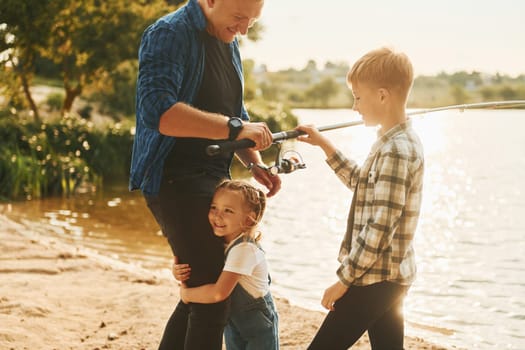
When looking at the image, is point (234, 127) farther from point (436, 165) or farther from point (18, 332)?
point (436, 165)

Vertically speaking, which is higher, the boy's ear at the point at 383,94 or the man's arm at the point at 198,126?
the boy's ear at the point at 383,94

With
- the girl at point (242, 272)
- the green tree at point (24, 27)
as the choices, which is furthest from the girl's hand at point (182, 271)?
the green tree at point (24, 27)

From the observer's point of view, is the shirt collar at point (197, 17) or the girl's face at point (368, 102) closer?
the girl's face at point (368, 102)

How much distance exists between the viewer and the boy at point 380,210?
2.48 meters

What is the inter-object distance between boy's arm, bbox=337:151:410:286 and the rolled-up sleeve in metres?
0.79

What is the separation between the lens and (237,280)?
2818mm

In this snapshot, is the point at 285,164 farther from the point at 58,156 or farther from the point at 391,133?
the point at 58,156

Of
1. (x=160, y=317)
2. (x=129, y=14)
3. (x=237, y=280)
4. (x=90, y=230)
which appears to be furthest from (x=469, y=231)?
(x=129, y=14)

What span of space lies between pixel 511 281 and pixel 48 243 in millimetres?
4837

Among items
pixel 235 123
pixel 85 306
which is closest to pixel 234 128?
pixel 235 123

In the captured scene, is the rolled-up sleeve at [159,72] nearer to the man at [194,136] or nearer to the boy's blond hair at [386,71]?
the man at [194,136]

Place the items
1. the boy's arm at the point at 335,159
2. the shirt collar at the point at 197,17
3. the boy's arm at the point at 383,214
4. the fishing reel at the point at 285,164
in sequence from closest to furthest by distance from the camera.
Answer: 1. the boy's arm at the point at 383,214
2. the shirt collar at the point at 197,17
3. the boy's arm at the point at 335,159
4. the fishing reel at the point at 285,164

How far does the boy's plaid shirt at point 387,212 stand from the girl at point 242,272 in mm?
433

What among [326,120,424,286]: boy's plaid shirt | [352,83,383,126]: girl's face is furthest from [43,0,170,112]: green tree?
[326,120,424,286]: boy's plaid shirt
